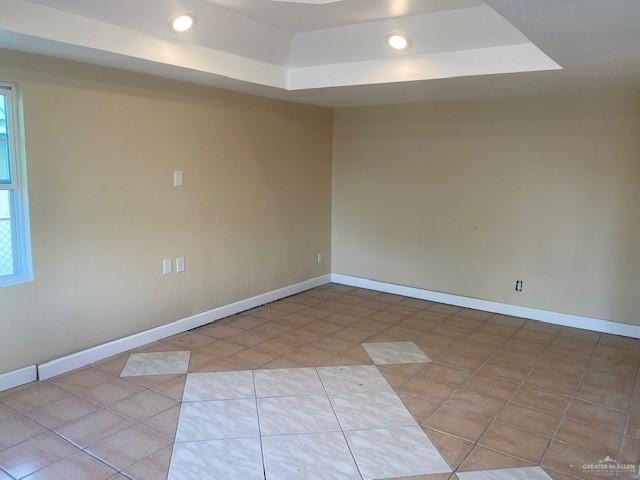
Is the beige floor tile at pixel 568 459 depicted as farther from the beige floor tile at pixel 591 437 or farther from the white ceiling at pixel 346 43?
the white ceiling at pixel 346 43

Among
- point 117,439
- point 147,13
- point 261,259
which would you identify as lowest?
point 117,439

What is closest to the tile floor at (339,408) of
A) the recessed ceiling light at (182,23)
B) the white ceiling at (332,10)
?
the recessed ceiling light at (182,23)

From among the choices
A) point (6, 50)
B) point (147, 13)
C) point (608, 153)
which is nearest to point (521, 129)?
point (608, 153)

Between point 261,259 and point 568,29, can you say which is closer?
point 568,29

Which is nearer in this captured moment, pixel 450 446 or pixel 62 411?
pixel 450 446

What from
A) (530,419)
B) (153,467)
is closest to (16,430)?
(153,467)

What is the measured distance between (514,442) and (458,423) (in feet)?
0.97

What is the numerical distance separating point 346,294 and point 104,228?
8.95 ft

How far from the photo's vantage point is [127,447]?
238 cm

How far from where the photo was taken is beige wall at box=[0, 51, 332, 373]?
3.01 metres

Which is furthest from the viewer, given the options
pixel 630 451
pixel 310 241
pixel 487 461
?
pixel 310 241

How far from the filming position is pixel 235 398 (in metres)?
2.89

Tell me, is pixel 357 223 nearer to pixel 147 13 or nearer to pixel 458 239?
pixel 458 239

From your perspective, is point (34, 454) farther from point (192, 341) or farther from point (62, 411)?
point (192, 341)
